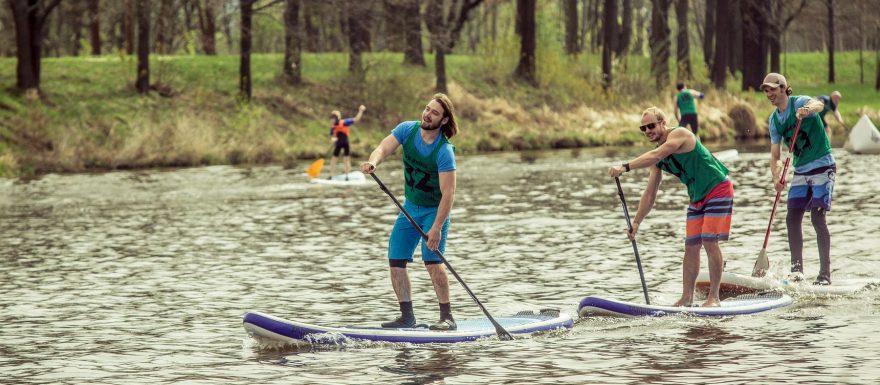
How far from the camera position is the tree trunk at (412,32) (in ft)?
164

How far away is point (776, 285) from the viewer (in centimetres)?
1252

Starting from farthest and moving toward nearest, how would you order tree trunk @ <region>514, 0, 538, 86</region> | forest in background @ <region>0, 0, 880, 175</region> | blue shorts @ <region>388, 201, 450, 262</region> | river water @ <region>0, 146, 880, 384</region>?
1. tree trunk @ <region>514, 0, 538, 86</region>
2. forest in background @ <region>0, 0, 880, 175</region>
3. blue shorts @ <region>388, 201, 450, 262</region>
4. river water @ <region>0, 146, 880, 384</region>

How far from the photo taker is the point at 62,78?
42562 mm

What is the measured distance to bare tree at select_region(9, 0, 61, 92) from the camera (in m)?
38.6

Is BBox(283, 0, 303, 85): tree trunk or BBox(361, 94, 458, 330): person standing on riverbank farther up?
BBox(283, 0, 303, 85): tree trunk

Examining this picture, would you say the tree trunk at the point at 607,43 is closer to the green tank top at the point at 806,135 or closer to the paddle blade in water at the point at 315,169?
the paddle blade in water at the point at 315,169

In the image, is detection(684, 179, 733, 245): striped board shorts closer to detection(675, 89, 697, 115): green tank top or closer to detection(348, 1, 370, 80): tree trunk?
detection(675, 89, 697, 115): green tank top

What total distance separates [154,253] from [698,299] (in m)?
7.57

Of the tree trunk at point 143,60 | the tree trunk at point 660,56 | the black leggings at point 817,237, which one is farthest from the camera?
the tree trunk at point 660,56

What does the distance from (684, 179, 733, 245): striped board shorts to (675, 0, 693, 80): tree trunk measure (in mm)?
40807

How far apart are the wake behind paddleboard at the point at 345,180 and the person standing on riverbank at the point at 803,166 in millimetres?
17296

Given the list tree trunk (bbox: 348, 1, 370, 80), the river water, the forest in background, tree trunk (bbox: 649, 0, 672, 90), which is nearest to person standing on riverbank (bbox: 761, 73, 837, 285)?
the river water

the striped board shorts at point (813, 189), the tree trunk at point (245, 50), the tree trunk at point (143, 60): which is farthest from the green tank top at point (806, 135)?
the tree trunk at point (245, 50)

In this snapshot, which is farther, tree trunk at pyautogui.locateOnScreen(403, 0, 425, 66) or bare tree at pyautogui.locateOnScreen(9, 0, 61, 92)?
tree trunk at pyautogui.locateOnScreen(403, 0, 425, 66)
